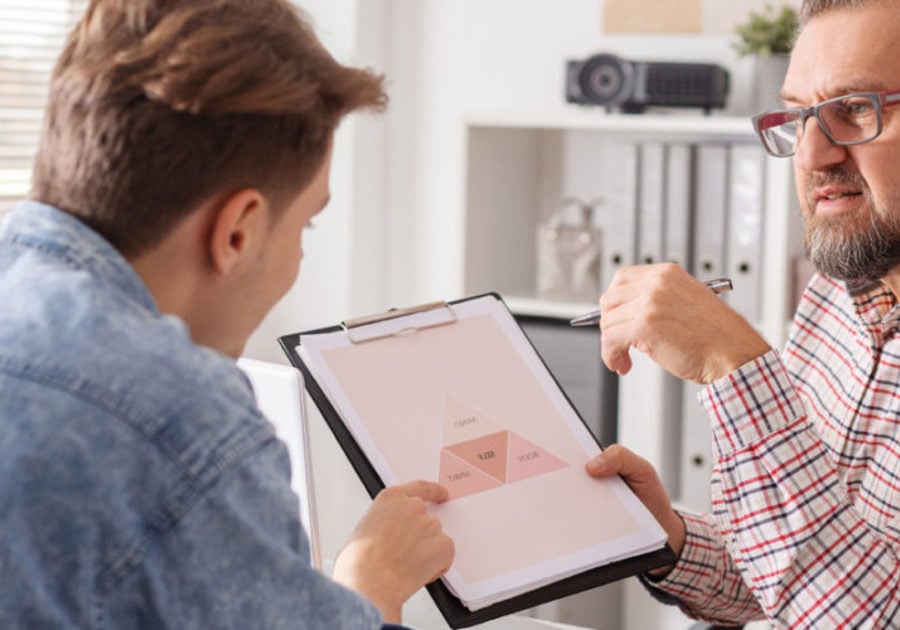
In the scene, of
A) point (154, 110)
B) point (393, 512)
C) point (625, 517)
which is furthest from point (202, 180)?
point (625, 517)

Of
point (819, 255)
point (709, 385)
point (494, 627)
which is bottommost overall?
point (494, 627)

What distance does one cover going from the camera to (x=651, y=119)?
281 cm

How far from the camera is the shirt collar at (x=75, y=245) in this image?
891 millimetres

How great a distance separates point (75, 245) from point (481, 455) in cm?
57

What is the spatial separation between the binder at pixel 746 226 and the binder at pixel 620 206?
21 cm

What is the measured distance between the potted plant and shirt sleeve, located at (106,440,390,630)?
2132mm

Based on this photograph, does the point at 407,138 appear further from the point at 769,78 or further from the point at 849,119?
the point at 849,119

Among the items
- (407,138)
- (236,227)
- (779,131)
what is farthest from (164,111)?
(407,138)

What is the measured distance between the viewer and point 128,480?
80cm

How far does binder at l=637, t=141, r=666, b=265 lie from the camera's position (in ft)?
9.24

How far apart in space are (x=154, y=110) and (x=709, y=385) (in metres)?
0.75

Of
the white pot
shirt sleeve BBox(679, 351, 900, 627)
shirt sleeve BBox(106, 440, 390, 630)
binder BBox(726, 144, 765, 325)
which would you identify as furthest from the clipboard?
the white pot

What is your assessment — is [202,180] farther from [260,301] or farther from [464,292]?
[464,292]

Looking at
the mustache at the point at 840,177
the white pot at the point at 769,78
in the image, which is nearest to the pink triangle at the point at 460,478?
the mustache at the point at 840,177
